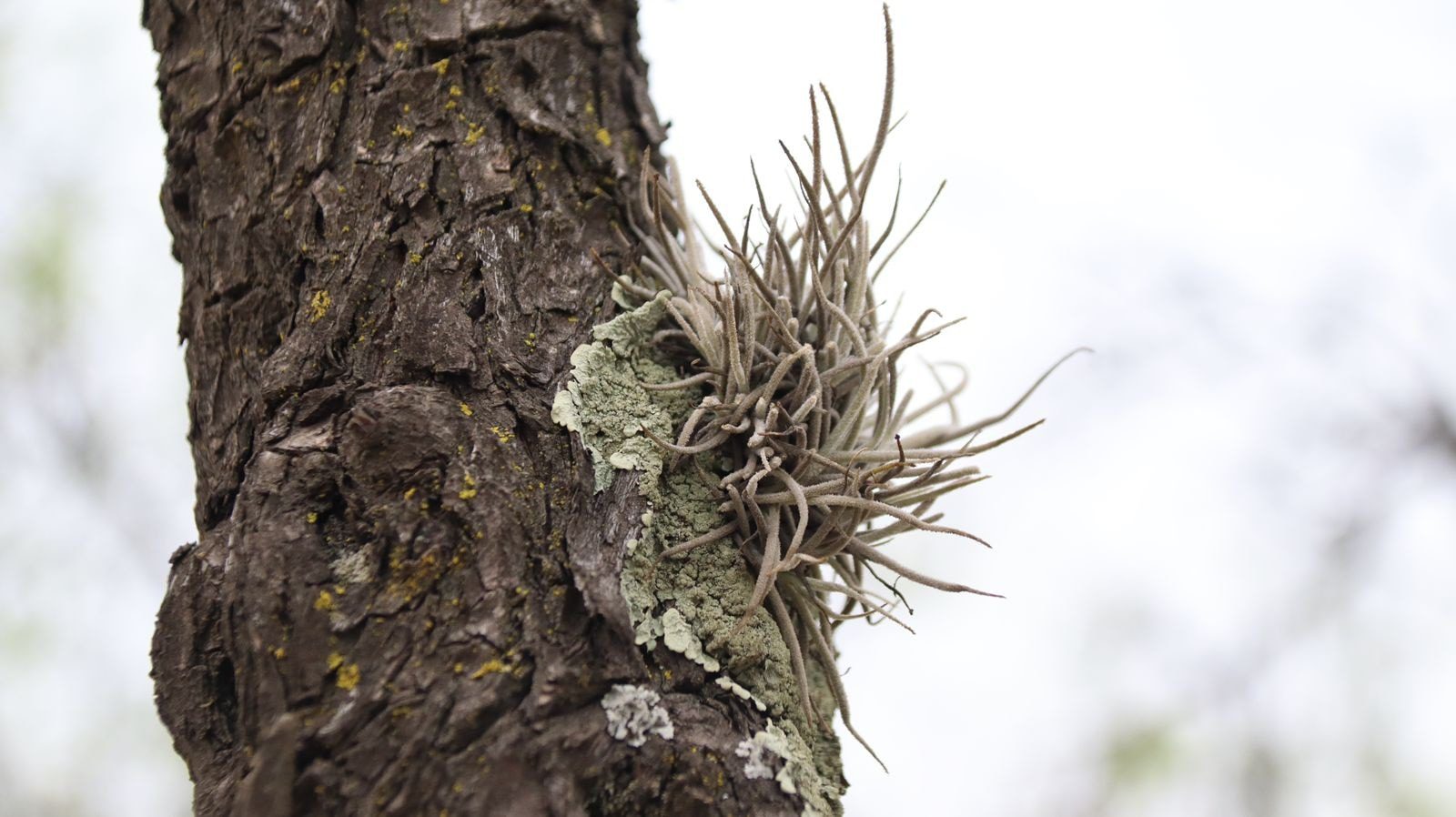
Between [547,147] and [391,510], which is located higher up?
[547,147]

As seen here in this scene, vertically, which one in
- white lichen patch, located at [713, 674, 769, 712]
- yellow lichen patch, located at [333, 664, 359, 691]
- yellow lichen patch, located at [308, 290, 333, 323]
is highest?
yellow lichen patch, located at [308, 290, 333, 323]

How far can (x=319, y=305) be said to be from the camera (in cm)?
108

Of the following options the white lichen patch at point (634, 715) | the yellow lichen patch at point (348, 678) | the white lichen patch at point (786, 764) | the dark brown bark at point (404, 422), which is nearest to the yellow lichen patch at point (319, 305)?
the dark brown bark at point (404, 422)

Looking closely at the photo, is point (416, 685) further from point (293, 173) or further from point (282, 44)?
point (282, 44)

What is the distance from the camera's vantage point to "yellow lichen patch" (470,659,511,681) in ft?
2.86

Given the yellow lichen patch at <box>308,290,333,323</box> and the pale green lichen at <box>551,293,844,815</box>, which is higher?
the yellow lichen patch at <box>308,290,333,323</box>

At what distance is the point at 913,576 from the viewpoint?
3.60ft

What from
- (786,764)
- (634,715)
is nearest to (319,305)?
(634,715)

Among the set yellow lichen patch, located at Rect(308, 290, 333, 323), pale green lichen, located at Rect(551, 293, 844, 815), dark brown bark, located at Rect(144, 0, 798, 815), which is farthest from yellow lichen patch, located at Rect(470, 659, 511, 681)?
yellow lichen patch, located at Rect(308, 290, 333, 323)

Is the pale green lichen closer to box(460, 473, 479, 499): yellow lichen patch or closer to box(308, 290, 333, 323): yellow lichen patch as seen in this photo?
box(460, 473, 479, 499): yellow lichen patch

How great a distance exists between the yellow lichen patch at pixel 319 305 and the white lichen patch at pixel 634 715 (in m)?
0.49

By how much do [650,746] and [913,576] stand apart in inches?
13.5

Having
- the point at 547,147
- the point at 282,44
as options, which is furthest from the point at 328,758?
the point at 282,44

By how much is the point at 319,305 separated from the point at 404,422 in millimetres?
207
